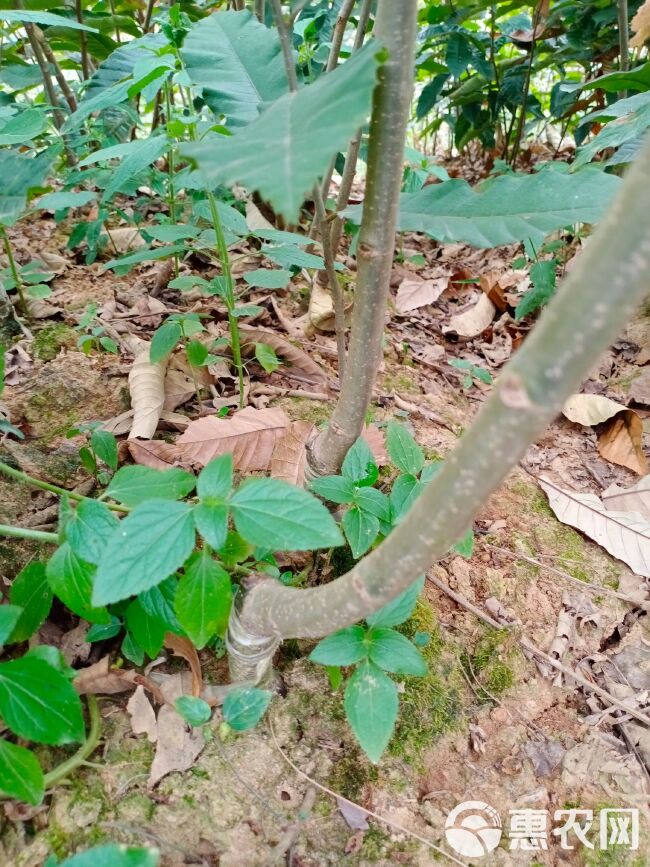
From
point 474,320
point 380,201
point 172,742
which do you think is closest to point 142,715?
point 172,742

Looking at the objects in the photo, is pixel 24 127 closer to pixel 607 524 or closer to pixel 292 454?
pixel 292 454

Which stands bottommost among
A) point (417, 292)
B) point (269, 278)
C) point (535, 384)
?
point (417, 292)

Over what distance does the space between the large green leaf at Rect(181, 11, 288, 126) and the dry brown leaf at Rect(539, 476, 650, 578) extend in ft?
3.32

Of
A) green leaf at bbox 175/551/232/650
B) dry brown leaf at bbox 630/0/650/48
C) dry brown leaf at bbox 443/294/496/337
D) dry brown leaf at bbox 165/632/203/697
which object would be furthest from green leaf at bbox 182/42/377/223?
dry brown leaf at bbox 443/294/496/337

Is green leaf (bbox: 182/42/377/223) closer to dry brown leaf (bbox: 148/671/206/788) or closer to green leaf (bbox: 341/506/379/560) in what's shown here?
green leaf (bbox: 341/506/379/560)

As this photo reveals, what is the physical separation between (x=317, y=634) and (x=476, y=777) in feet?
1.33

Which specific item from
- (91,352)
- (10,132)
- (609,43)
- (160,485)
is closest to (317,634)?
(160,485)

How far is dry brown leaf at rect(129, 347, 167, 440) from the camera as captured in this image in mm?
1188

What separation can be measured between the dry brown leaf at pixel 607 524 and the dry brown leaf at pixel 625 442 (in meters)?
0.19

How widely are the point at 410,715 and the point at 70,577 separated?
1.81 feet

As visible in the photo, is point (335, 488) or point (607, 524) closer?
point (335, 488)

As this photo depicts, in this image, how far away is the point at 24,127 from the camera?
0.92m

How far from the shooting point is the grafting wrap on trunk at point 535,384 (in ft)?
1.11

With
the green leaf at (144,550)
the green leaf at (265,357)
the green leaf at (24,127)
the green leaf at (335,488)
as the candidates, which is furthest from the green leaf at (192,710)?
the green leaf at (24,127)
